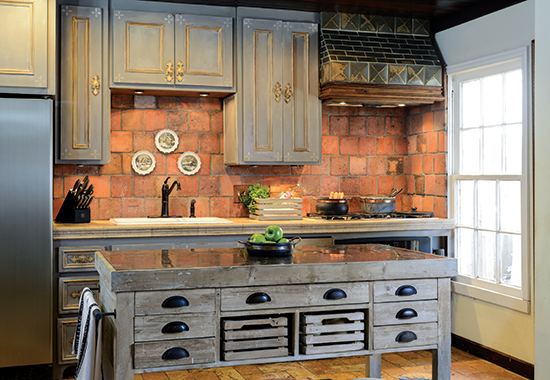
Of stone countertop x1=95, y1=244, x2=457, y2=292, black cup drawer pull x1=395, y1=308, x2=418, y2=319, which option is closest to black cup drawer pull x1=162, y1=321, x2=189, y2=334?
stone countertop x1=95, y1=244, x2=457, y2=292

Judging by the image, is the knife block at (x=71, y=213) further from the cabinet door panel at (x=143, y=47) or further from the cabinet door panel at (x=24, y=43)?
the cabinet door panel at (x=143, y=47)

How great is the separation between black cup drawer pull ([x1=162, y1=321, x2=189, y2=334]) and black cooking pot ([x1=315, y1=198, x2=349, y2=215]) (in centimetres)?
265

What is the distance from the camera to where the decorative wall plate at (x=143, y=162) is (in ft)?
16.1

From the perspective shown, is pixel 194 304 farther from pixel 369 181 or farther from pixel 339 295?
pixel 369 181

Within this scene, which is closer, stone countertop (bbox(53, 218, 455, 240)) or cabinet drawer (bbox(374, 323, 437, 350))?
cabinet drawer (bbox(374, 323, 437, 350))

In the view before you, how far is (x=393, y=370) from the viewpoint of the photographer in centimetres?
425

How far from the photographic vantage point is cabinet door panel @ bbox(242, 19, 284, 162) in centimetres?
474

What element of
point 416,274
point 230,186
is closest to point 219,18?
point 230,186

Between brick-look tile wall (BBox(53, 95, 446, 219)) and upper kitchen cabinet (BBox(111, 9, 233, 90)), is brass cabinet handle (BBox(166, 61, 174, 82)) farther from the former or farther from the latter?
brick-look tile wall (BBox(53, 95, 446, 219))

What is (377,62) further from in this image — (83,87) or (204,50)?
(83,87)

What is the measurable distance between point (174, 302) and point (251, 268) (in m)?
0.37

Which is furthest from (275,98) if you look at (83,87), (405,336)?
(405,336)

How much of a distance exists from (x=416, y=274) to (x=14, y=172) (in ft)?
9.22

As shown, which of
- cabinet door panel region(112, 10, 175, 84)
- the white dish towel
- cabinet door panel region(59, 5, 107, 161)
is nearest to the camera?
the white dish towel
